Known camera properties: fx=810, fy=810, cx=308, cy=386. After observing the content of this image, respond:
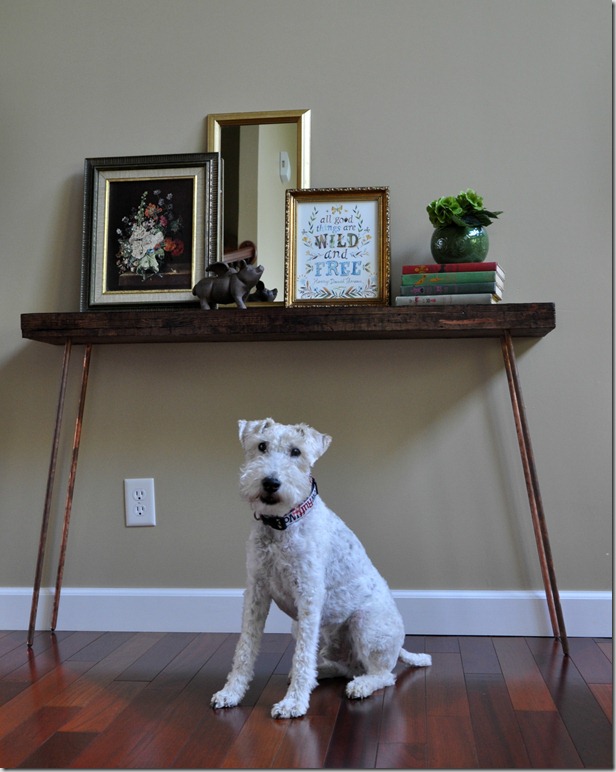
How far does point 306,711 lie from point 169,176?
5.13ft

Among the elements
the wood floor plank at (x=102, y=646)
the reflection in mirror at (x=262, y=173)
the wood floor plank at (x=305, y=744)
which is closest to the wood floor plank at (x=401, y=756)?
the wood floor plank at (x=305, y=744)

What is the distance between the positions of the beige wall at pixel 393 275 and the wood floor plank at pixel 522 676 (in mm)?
185

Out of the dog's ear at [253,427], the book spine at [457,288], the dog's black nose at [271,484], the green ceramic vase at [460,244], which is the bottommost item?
the dog's black nose at [271,484]

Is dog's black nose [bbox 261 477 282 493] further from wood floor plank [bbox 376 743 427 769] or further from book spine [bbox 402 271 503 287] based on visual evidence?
book spine [bbox 402 271 503 287]

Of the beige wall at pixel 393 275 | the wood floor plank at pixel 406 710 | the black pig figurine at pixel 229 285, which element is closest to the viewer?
the wood floor plank at pixel 406 710

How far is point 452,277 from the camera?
2.14 m

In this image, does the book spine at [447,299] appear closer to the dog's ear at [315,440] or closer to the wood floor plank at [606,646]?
the dog's ear at [315,440]

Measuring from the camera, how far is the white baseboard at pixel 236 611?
2305 millimetres

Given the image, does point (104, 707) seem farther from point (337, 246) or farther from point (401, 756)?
point (337, 246)

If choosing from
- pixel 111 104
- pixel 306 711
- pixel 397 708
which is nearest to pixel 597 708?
pixel 397 708

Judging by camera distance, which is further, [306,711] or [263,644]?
[263,644]

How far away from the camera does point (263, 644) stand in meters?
2.28

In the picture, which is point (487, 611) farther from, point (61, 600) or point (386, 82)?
point (386, 82)

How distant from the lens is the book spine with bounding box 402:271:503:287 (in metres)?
2.13
